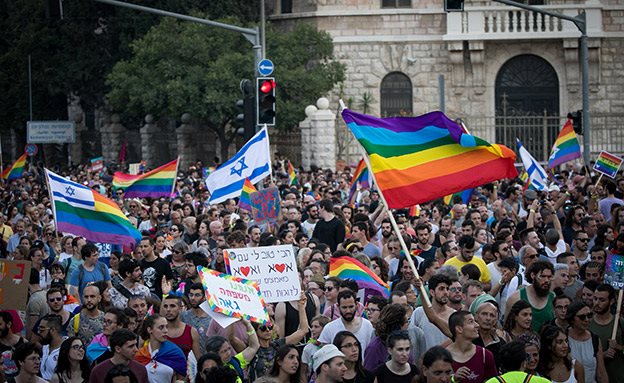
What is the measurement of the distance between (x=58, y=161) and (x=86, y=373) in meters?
48.0

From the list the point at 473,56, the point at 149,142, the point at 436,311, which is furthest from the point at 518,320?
the point at 149,142

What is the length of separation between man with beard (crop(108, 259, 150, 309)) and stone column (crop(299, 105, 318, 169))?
25.4 metres

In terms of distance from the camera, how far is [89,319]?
12.6m

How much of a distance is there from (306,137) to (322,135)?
2.02ft

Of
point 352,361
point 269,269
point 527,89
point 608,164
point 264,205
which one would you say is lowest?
point 352,361

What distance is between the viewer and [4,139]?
69.4m

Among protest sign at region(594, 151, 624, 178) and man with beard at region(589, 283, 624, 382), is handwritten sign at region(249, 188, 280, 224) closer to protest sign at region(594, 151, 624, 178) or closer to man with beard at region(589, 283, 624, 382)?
protest sign at region(594, 151, 624, 178)

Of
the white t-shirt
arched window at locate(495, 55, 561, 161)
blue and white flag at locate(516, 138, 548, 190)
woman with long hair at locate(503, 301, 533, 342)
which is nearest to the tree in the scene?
arched window at locate(495, 55, 561, 161)

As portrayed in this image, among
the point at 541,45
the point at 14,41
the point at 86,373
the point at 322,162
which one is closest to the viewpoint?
the point at 86,373

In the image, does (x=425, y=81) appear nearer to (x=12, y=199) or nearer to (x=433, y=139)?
(x=12, y=199)

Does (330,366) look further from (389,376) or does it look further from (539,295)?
(539,295)

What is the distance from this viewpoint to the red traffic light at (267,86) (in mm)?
23109

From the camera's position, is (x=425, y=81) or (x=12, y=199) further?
(x=425, y=81)

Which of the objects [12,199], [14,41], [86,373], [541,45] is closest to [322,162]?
[541,45]
